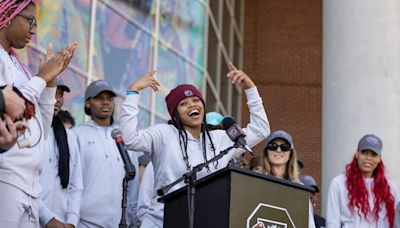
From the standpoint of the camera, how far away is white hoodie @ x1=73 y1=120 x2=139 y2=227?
8328 mm

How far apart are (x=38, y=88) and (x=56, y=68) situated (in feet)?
0.90

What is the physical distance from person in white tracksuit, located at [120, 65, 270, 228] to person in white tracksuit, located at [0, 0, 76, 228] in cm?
138

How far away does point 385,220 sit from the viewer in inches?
363

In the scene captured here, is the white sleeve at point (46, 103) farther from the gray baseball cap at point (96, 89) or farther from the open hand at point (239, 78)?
the gray baseball cap at point (96, 89)

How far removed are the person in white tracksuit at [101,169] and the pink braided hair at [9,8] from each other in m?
2.64

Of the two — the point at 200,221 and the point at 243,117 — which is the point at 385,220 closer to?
the point at 200,221

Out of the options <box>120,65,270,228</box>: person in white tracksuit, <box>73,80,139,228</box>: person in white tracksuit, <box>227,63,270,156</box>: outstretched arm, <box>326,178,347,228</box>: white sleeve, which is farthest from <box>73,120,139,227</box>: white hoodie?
<box>326,178,347,228</box>: white sleeve

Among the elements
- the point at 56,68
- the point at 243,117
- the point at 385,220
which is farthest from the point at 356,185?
the point at 243,117

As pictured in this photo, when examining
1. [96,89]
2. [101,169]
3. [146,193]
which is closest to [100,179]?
[101,169]

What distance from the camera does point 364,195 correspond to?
9305mm

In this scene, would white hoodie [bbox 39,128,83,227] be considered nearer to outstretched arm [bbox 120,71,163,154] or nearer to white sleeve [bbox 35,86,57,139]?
outstretched arm [bbox 120,71,163,154]

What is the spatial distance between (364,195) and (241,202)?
3.27 m

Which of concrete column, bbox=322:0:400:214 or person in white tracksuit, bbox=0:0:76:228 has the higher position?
concrete column, bbox=322:0:400:214

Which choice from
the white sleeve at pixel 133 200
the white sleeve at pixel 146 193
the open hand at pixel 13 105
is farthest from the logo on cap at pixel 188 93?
the open hand at pixel 13 105
